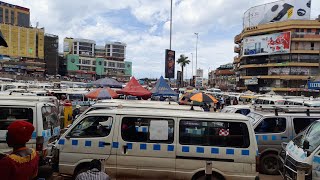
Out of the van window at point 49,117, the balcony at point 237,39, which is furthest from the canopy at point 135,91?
the balcony at point 237,39

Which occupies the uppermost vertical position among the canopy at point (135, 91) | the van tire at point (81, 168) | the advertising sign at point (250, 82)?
the advertising sign at point (250, 82)

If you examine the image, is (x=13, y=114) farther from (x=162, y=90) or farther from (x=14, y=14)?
(x=14, y=14)

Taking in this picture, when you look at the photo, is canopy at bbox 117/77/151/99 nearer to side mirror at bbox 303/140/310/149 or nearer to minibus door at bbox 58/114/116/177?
minibus door at bbox 58/114/116/177

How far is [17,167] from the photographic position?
2.86m

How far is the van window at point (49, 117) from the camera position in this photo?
7550 millimetres

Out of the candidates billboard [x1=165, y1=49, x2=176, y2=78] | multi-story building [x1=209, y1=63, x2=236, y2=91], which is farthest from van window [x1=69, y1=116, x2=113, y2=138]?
multi-story building [x1=209, y1=63, x2=236, y2=91]

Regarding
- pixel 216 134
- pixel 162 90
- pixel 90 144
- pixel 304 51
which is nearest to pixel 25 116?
pixel 90 144

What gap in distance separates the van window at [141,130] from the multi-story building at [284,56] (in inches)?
2284

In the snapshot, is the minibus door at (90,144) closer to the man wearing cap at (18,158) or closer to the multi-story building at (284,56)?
the man wearing cap at (18,158)

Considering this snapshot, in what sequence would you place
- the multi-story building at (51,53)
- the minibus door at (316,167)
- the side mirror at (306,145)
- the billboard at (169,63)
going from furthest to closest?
1. the multi-story building at (51,53)
2. the billboard at (169,63)
3. the side mirror at (306,145)
4. the minibus door at (316,167)

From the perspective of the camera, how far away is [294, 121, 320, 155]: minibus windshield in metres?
6.57

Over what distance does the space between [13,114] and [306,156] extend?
6.72 meters

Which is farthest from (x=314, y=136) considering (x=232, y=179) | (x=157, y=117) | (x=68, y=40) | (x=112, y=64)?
(x=68, y=40)

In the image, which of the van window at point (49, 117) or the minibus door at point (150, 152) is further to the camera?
the van window at point (49, 117)
